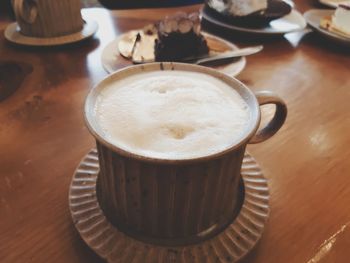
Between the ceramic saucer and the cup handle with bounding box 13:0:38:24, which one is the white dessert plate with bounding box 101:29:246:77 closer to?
the cup handle with bounding box 13:0:38:24

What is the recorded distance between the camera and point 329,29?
113 cm

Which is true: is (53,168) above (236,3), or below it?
below

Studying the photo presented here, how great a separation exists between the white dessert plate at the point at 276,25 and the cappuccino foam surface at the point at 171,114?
2.01ft

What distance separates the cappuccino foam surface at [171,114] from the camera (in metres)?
0.41

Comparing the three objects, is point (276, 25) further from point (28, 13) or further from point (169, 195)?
point (169, 195)

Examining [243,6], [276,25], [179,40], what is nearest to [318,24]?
[276,25]

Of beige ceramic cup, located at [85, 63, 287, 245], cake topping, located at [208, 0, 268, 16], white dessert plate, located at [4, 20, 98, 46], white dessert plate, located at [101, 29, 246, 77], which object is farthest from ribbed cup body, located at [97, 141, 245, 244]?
cake topping, located at [208, 0, 268, 16]

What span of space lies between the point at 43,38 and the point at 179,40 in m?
0.41

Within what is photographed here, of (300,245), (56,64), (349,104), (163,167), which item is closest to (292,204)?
(300,245)

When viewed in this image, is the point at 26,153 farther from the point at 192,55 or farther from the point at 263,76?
the point at 263,76

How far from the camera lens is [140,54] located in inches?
36.7

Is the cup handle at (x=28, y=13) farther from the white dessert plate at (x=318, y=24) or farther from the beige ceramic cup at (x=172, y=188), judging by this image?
the white dessert plate at (x=318, y=24)

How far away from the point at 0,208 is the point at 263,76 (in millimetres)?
697

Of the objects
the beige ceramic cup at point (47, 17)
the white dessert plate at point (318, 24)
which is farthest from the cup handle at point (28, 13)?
the white dessert plate at point (318, 24)
